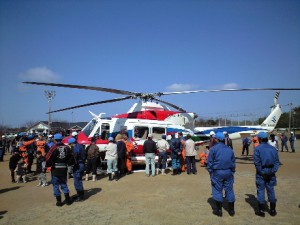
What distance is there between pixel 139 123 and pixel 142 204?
568cm

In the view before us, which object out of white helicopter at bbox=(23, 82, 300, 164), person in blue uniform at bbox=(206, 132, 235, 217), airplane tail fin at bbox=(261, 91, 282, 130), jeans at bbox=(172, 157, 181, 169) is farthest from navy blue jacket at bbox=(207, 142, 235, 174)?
airplane tail fin at bbox=(261, 91, 282, 130)

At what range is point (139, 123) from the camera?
452 inches

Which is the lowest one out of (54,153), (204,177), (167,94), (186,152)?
(204,177)

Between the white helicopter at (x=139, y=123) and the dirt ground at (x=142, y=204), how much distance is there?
247 cm

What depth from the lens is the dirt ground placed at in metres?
5.06

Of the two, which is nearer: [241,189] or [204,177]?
[241,189]

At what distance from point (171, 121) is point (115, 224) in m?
8.11

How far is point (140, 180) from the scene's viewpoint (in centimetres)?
903

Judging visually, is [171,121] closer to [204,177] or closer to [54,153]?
[204,177]

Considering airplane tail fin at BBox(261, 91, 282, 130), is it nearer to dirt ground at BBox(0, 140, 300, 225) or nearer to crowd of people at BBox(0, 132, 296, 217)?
dirt ground at BBox(0, 140, 300, 225)

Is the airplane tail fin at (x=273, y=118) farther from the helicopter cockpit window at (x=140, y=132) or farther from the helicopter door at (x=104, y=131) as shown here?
the helicopter door at (x=104, y=131)

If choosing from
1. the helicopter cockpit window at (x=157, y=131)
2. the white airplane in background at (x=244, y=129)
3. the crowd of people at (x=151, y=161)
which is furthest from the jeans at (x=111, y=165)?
the white airplane in background at (x=244, y=129)

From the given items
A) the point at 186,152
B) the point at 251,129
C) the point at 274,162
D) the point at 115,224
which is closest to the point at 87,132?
the point at 186,152

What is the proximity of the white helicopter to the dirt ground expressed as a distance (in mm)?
2466
